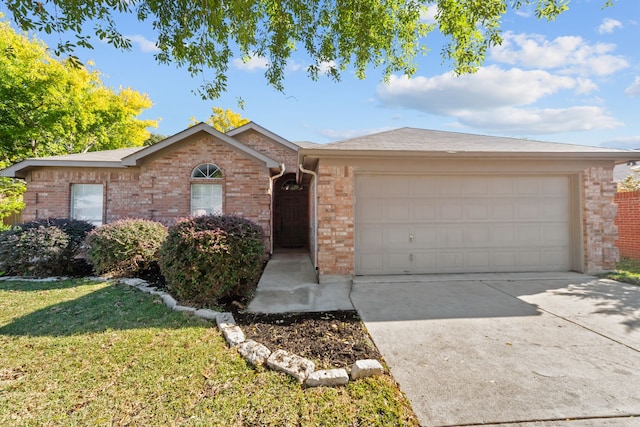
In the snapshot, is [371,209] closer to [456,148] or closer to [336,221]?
[336,221]

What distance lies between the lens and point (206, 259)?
15.8 ft

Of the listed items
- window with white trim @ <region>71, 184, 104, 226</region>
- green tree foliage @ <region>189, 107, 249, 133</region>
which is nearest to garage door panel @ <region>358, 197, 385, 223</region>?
window with white trim @ <region>71, 184, 104, 226</region>

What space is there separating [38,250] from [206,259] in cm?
551

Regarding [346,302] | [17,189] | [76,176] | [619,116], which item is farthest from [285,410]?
[17,189]

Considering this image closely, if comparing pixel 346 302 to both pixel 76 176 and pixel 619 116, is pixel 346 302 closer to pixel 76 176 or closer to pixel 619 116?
pixel 76 176

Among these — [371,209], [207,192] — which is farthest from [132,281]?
[371,209]

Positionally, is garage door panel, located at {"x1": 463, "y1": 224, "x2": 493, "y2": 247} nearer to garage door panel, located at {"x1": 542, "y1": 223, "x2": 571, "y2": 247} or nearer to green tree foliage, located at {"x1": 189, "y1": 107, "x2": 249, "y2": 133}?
garage door panel, located at {"x1": 542, "y1": 223, "x2": 571, "y2": 247}

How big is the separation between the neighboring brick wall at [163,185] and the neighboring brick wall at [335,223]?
13.2 feet

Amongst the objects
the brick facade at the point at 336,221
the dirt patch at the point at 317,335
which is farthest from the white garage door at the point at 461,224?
the dirt patch at the point at 317,335

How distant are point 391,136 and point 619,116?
7.99 metres

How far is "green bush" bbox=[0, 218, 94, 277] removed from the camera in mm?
7117

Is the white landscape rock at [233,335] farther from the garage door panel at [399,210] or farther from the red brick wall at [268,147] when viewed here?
the red brick wall at [268,147]

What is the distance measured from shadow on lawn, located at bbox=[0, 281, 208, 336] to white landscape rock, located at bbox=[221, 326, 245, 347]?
1.68ft

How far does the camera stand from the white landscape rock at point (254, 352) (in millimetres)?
3121
